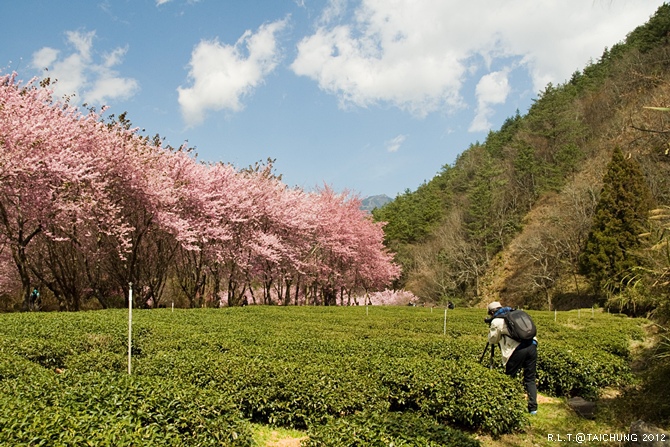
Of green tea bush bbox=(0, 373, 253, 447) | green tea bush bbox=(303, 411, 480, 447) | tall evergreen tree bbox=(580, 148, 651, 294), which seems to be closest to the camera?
green tea bush bbox=(0, 373, 253, 447)

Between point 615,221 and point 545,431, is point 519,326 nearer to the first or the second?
point 545,431

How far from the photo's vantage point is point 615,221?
107ft

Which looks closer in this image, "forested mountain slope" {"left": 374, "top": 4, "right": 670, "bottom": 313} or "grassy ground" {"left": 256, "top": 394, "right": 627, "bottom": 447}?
"grassy ground" {"left": 256, "top": 394, "right": 627, "bottom": 447}

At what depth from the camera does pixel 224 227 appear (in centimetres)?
2617

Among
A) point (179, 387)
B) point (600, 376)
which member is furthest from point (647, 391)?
point (179, 387)

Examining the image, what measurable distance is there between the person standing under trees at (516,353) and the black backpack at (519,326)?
0.37 feet

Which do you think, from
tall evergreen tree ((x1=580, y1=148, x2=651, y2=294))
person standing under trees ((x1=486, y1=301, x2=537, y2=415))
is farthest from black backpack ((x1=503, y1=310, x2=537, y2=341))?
tall evergreen tree ((x1=580, y1=148, x2=651, y2=294))

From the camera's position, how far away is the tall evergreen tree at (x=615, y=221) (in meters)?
32.1

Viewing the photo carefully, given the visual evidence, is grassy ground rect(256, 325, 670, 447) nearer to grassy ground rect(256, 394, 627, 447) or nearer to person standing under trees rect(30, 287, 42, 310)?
grassy ground rect(256, 394, 627, 447)

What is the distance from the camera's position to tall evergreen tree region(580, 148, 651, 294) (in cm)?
3212

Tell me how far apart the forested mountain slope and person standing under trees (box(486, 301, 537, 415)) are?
25071 mm

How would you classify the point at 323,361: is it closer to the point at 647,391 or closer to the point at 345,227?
the point at 647,391

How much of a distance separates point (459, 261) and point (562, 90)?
126 feet

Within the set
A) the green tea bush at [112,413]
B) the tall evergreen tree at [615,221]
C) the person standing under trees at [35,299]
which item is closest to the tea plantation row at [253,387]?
the green tea bush at [112,413]
